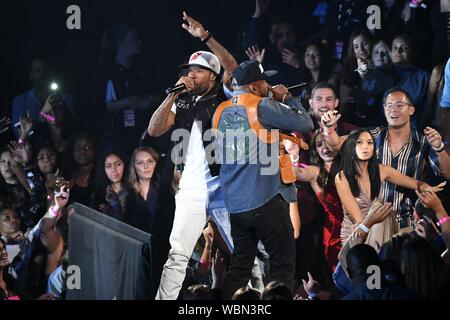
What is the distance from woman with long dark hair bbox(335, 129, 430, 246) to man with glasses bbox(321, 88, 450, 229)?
0.04 metres

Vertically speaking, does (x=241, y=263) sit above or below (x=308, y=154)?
below

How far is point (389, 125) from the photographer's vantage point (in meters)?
6.74

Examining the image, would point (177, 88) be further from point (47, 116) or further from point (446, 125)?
point (446, 125)

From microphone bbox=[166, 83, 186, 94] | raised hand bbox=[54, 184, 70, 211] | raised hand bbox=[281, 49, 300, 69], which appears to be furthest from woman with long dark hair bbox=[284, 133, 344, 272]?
raised hand bbox=[54, 184, 70, 211]

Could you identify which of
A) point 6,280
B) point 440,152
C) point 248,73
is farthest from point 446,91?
point 6,280

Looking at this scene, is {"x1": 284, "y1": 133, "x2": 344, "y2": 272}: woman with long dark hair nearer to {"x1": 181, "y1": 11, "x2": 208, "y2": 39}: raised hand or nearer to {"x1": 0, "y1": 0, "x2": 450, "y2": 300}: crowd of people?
{"x1": 0, "y1": 0, "x2": 450, "y2": 300}: crowd of people

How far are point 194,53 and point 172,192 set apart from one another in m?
0.93

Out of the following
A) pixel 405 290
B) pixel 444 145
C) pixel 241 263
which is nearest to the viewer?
pixel 405 290

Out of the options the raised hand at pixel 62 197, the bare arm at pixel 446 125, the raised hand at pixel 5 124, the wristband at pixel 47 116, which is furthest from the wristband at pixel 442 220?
the raised hand at pixel 5 124

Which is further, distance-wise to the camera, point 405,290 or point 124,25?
point 124,25

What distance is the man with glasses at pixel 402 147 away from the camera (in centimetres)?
665

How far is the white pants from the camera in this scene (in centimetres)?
654

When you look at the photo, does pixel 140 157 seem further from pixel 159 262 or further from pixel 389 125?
pixel 389 125
